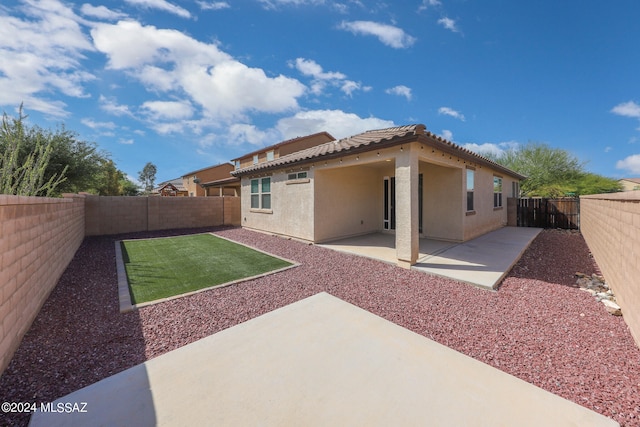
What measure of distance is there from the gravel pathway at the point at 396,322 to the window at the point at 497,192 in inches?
300

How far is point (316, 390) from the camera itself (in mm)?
2414

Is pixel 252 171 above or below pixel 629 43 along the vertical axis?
below

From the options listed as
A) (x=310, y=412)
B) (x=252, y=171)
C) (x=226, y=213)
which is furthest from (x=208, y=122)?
(x=310, y=412)

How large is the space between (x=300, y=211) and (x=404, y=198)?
15.7 feet

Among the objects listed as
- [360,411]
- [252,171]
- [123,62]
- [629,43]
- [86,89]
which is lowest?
[360,411]

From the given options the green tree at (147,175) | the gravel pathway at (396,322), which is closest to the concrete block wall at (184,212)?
the gravel pathway at (396,322)

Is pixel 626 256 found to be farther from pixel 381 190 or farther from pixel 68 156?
pixel 68 156

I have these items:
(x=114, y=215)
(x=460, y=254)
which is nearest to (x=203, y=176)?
(x=114, y=215)

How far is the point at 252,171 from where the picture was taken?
12969 mm

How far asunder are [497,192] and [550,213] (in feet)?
15.1

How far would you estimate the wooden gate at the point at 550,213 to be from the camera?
48.1 ft

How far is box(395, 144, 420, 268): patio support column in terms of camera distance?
6508 millimetres

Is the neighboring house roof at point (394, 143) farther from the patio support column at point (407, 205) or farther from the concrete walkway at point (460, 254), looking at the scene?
the concrete walkway at point (460, 254)

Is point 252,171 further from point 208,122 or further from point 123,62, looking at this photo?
point 208,122
